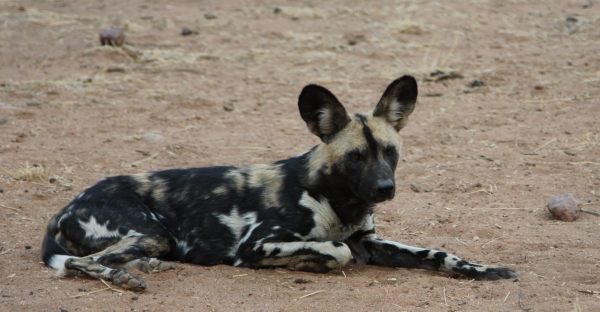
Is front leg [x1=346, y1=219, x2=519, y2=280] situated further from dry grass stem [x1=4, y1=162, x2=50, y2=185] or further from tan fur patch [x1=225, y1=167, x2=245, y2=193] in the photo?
dry grass stem [x1=4, y1=162, x2=50, y2=185]

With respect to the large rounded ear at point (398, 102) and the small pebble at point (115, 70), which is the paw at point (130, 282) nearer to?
the large rounded ear at point (398, 102)

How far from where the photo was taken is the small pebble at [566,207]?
173 inches

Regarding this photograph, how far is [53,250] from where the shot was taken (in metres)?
3.75

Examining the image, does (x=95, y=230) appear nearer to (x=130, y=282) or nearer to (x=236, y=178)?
(x=130, y=282)

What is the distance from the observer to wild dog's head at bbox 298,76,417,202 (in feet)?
12.4

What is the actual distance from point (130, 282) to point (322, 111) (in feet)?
4.28

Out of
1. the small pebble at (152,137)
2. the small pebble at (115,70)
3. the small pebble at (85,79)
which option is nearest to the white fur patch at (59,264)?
the small pebble at (152,137)

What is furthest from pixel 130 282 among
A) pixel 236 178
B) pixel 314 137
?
pixel 314 137

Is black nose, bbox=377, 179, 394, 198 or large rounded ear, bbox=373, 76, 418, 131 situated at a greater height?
large rounded ear, bbox=373, 76, 418, 131

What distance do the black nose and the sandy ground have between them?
0.41m

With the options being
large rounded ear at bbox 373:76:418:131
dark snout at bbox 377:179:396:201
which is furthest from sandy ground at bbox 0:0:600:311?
large rounded ear at bbox 373:76:418:131

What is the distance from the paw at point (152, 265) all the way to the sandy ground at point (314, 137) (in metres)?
0.07

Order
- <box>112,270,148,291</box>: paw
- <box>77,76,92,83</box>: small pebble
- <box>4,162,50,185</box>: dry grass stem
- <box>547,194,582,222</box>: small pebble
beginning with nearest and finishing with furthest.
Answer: <box>112,270,148,291</box>: paw, <box>547,194,582,222</box>: small pebble, <box>4,162,50,185</box>: dry grass stem, <box>77,76,92,83</box>: small pebble

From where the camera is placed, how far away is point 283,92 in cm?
745
